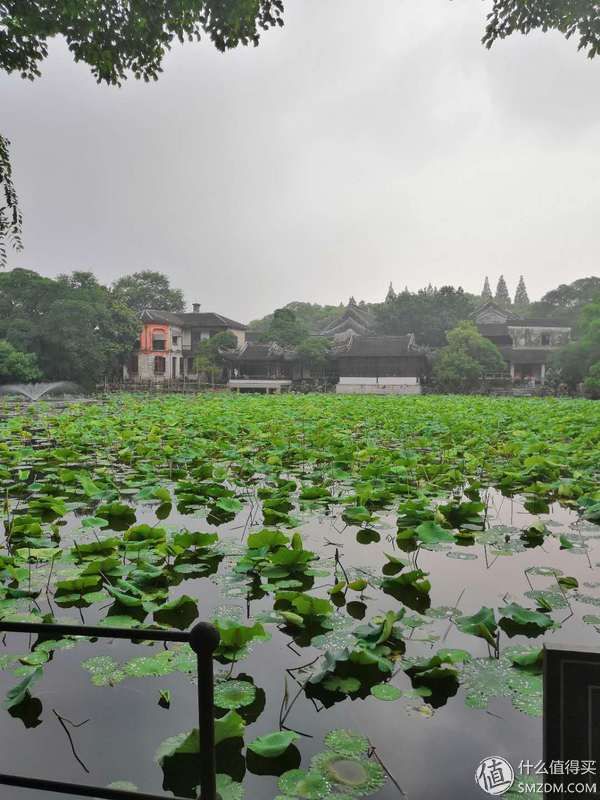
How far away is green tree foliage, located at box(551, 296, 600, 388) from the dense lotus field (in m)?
18.8

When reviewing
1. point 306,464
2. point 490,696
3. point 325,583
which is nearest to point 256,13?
point 306,464

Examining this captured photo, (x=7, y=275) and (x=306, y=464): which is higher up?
(x=7, y=275)

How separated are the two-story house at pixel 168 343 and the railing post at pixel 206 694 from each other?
107 feet

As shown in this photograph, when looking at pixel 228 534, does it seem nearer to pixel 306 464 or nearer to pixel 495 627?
pixel 495 627

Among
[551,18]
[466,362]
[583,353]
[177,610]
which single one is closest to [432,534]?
[177,610]

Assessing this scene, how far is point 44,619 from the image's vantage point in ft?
7.22

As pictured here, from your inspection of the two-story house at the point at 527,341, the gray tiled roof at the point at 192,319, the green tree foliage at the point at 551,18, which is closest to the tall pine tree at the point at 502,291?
the two-story house at the point at 527,341

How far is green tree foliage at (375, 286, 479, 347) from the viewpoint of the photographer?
116ft

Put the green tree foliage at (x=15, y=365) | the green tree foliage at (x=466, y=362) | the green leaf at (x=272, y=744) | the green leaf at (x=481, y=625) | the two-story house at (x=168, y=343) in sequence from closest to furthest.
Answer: the green leaf at (x=272, y=744) → the green leaf at (x=481, y=625) → the green tree foliage at (x=15, y=365) → the green tree foliage at (x=466, y=362) → the two-story house at (x=168, y=343)

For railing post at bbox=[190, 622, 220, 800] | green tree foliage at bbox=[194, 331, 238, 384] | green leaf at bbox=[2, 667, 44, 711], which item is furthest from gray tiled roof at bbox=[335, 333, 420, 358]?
railing post at bbox=[190, 622, 220, 800]

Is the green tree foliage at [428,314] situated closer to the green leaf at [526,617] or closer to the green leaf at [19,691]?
the green leaf at [526,617]

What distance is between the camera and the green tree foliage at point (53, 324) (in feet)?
75.2

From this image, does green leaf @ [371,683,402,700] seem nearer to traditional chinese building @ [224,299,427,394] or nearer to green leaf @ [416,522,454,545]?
green leaf @ [416,522,454,545]

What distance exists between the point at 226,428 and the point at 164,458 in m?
2.28
